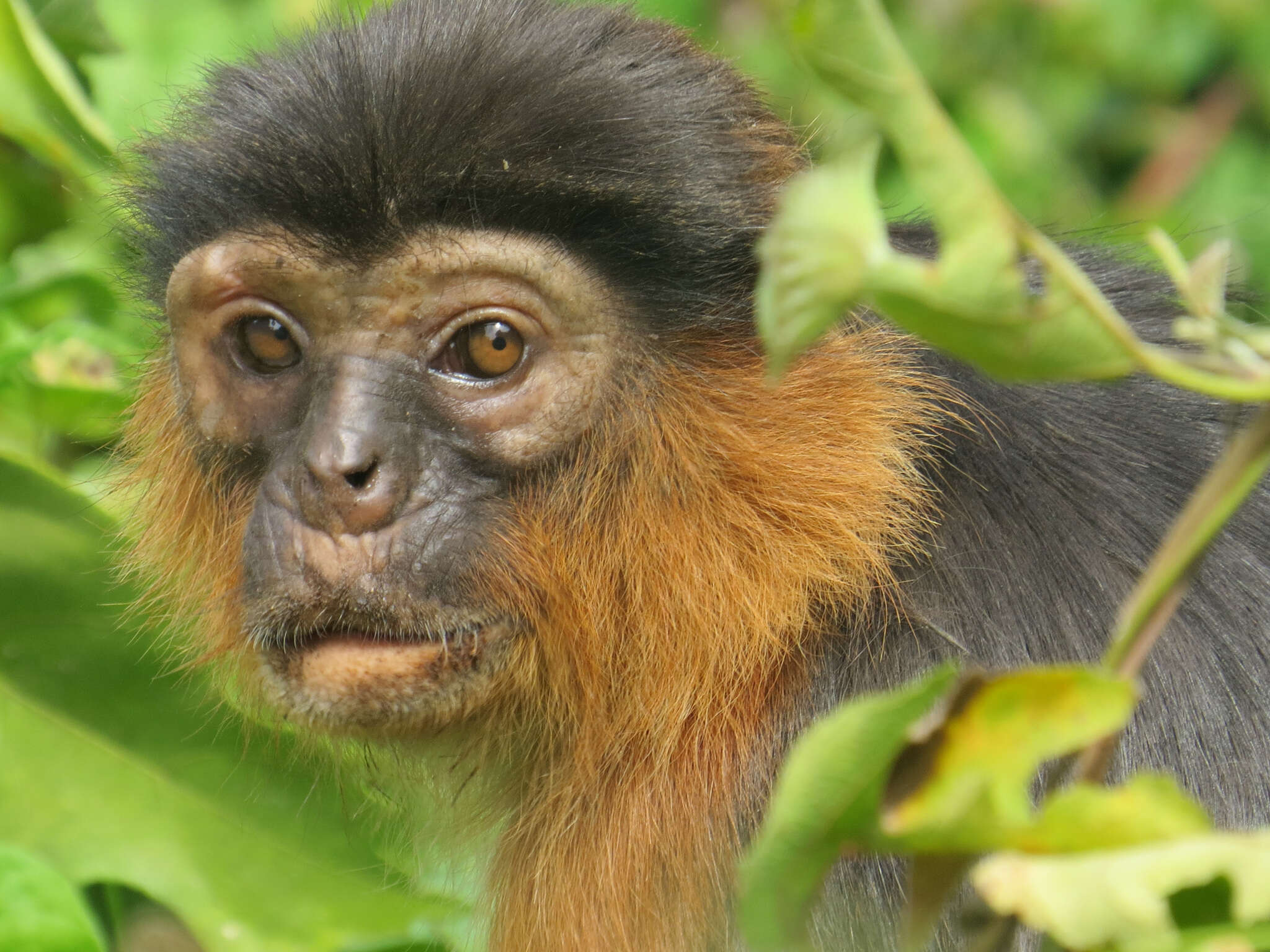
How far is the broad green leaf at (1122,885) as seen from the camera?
168 cm

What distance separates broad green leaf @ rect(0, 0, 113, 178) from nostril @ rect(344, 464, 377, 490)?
2730 millimetres

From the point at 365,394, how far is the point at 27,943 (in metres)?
1.49

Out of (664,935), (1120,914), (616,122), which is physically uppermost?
(616,122)

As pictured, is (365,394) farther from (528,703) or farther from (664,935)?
(664,935)

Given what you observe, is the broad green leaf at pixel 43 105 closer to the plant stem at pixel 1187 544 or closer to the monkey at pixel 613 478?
the monkey at pixel 613 478

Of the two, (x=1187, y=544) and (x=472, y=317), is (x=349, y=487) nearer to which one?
(x=472, y=317)

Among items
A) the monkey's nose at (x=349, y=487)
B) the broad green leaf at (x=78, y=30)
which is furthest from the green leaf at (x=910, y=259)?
the broad green leaf at (x=78, y=30)

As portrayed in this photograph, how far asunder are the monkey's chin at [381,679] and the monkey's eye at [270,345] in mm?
780

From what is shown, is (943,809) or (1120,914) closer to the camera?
(1120,914)

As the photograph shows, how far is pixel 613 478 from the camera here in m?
3.80

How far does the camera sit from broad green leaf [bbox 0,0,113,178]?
18.5 feet

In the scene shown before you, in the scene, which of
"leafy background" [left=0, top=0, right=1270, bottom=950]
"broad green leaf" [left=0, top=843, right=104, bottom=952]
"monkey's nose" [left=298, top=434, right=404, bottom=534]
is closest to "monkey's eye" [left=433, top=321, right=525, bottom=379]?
"monkey's nose" [left=298, top=434, right=404, bottom=534]

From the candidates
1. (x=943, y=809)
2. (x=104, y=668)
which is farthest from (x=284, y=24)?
(x=943, y=809)

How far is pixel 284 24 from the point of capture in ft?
23.3
